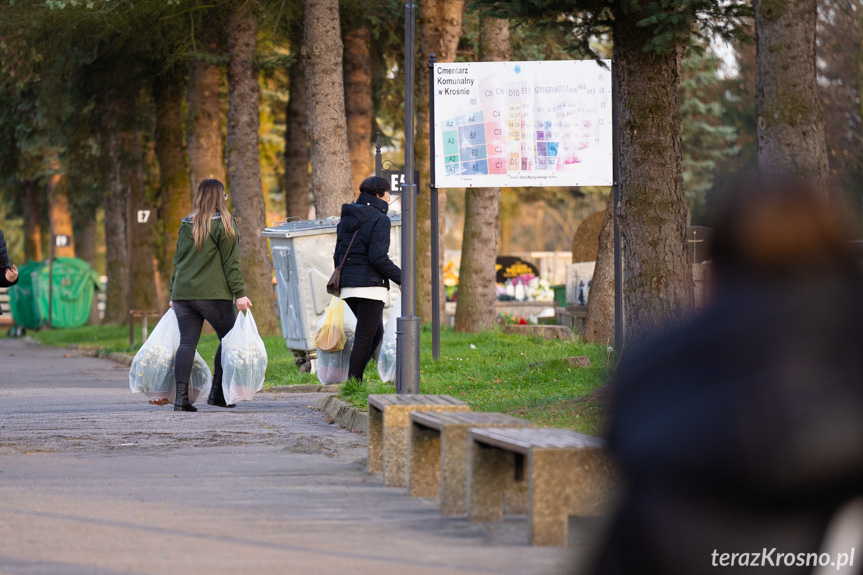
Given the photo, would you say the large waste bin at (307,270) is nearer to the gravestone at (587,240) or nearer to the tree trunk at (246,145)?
the tree trunk at (246,145)

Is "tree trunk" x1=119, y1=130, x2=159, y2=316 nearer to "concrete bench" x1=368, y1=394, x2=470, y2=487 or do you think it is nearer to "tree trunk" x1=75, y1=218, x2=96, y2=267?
"tree trunk" x1=75, y1=218, x2=96, y2=267

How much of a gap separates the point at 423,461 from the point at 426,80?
47.5ft

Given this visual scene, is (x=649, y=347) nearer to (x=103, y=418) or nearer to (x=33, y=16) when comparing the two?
(x=103, y=418)

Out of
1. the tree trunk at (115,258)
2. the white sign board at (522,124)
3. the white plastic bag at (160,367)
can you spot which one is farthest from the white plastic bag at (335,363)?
the tree trunk at (115,258)

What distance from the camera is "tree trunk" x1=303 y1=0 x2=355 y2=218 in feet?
55.5

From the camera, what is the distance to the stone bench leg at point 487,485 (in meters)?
5.84

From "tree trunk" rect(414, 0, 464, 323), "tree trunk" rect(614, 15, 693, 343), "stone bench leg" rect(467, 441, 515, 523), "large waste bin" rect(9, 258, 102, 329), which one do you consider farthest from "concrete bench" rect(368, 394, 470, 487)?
"large waste bin" rect(9, 258, 102, 329)

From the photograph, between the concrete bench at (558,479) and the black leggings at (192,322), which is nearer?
the concrete bench at (558,479)

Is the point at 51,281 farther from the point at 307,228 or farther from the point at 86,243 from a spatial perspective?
the point at 307,228

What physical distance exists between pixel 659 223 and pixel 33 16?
52.1 feet

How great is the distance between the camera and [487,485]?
19.4ft

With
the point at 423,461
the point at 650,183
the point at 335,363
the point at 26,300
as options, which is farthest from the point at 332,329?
the point at 26,300

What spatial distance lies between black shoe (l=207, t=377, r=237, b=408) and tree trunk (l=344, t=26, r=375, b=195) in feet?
39.4

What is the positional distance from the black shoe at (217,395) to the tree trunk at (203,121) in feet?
40.2
